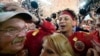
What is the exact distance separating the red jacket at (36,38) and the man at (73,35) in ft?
0.73

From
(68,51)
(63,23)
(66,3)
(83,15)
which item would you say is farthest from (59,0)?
(68,51)

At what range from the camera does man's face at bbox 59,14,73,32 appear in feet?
9.25

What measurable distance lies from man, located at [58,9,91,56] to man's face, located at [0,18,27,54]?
1193mm

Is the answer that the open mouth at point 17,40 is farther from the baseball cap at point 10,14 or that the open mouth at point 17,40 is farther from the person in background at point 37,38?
the person in background at point 37,38

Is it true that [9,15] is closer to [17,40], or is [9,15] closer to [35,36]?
[17,40]

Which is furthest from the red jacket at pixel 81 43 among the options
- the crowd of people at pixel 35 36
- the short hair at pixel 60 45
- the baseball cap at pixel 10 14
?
the baseball cap at pixel 10 14

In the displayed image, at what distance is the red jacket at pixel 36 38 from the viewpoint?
8.18 feet

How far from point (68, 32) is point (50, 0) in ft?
18.1

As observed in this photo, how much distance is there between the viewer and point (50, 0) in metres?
8.23

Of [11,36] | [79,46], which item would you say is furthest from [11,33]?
[79,46]

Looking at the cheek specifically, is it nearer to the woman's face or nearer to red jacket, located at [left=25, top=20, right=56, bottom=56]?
the woman's face

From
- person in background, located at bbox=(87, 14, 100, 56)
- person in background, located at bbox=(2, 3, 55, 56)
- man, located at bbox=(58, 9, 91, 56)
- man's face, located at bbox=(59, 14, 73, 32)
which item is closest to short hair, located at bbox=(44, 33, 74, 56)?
person in background, located at bbox=(87, 14, 100, 56)

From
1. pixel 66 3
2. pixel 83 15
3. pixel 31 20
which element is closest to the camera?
pixel 31 20

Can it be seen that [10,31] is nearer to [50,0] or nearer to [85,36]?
[85,36]
